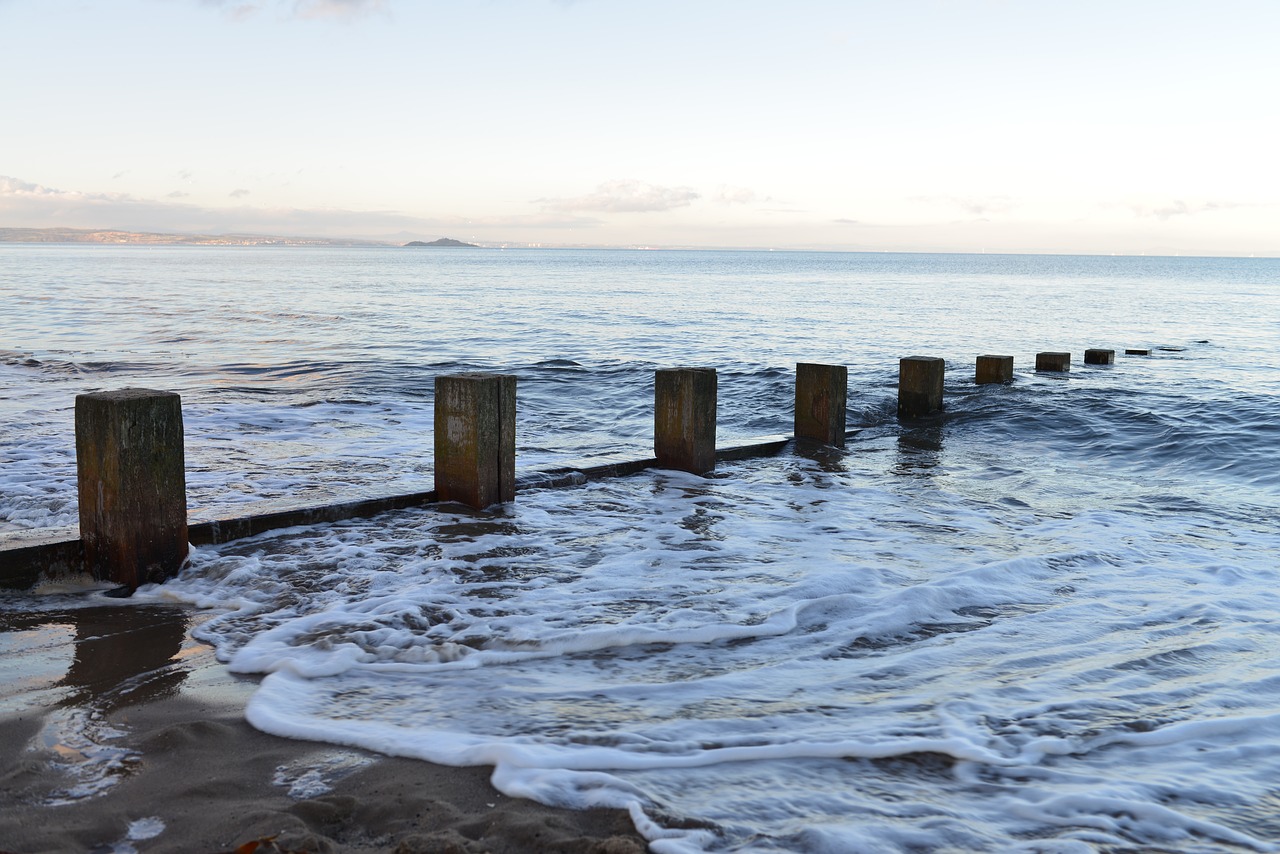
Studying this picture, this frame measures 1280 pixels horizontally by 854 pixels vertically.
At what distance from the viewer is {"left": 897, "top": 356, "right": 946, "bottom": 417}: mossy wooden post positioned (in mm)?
12180

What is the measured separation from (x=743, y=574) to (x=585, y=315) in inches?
1189

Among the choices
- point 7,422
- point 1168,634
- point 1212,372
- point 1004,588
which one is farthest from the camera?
point 1212,372

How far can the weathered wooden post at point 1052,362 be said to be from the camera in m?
17.8

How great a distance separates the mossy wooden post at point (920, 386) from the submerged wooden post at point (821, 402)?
2211 mm

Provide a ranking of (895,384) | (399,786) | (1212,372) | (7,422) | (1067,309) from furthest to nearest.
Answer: (1067,309) → (1212,372) → (895,384) → (7,422) → (399,786)

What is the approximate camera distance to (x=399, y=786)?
3227mm

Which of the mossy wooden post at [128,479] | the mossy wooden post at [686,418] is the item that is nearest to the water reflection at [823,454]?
the mossy wooden post at [686,418]

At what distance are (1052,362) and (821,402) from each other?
958 cm

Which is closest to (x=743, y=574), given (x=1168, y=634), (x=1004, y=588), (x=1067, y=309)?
(x=1004, y=588)

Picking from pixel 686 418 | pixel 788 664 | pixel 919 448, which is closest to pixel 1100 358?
pixel 919 448

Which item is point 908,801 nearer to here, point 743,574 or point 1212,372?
point 743,574

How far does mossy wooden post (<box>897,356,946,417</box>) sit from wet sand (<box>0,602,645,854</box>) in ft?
31.8

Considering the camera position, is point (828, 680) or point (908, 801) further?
point (828, 680)

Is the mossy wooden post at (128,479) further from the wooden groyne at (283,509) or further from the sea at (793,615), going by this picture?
the sea at (793,615)
